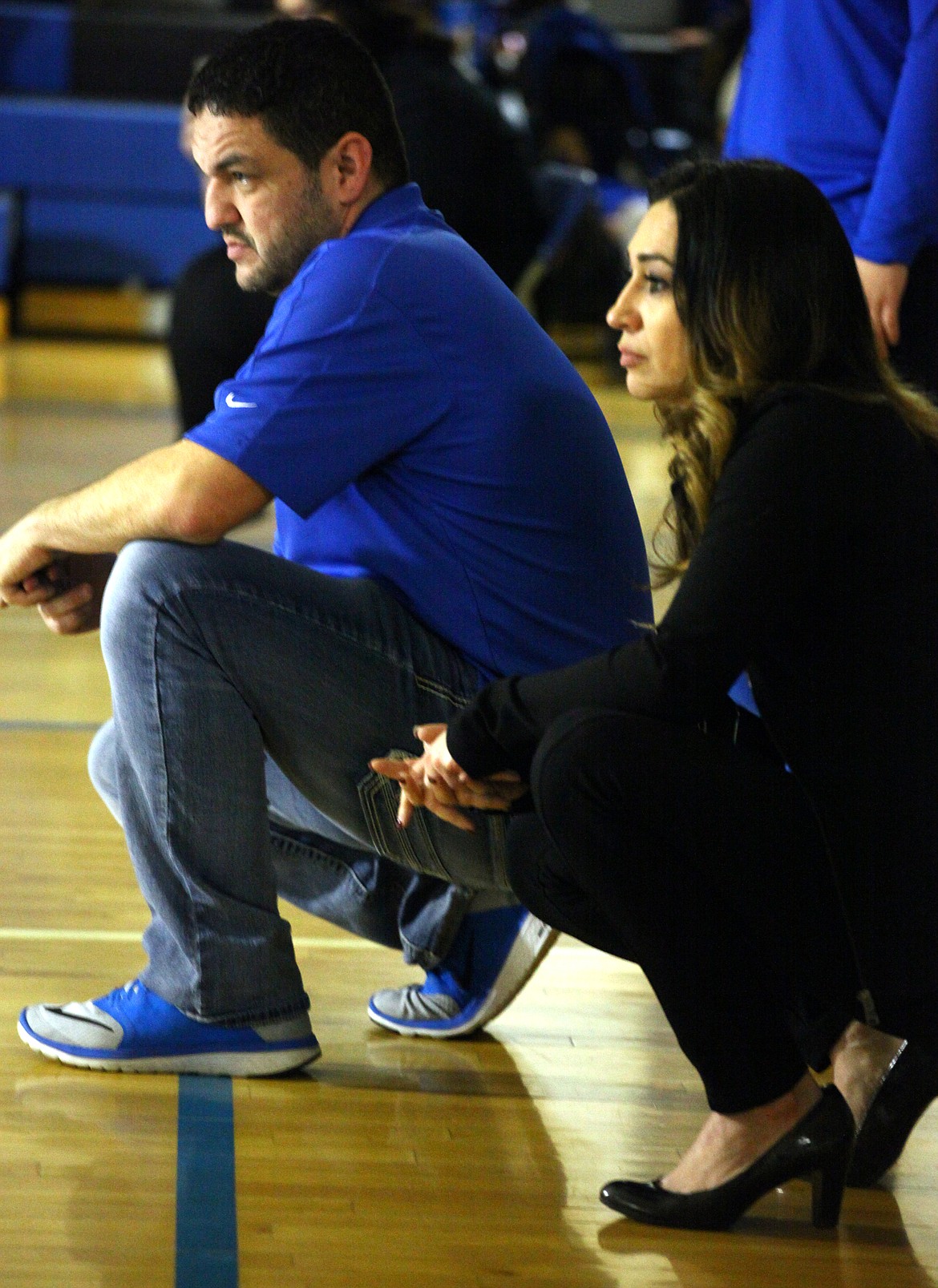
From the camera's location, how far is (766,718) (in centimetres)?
145

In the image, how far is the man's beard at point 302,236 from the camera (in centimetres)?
182

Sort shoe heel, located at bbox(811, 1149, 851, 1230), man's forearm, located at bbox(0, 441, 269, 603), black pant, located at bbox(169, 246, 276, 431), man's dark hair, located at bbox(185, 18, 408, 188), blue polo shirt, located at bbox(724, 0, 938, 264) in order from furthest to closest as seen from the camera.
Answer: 1. black pant, located at bbox(169, 246, 276, 431)
2. blue polo shirt, located at bbox(724, 0, 938, 264)
3. man's dark hair, located at bbox(185, 18, 408, 188)
4. man's forearm, located at bbox(0, 441, 269, 603)
5. shoe heel, located at bbox(811, 1149, 851, 1230)

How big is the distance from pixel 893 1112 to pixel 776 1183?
0.50ft

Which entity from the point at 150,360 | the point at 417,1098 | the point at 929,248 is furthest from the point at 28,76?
the point at 417,1098

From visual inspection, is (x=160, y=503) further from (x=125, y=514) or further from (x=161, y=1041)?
(x=161, y=1041)

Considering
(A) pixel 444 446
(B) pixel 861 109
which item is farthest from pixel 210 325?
(A) pixel 444 446

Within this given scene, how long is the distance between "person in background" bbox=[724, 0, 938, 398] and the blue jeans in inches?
31.6

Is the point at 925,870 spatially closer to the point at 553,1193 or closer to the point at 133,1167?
the point at 553,1193

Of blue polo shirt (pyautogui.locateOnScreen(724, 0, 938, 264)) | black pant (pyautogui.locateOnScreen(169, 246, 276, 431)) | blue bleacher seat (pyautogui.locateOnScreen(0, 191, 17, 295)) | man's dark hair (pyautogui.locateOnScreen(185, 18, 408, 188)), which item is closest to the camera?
man's dark hair (pyautogui.locateOnScreen(185, 18, 408, 188))

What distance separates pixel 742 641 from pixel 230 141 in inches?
30.4

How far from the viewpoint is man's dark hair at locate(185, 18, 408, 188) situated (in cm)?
181

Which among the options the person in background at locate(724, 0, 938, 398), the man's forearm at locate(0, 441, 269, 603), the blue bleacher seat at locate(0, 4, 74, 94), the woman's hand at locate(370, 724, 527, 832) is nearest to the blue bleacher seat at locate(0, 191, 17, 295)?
the blue bleacher seat at locate(0, 4, 74, 94)

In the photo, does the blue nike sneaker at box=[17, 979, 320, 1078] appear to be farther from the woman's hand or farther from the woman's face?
the woman's face

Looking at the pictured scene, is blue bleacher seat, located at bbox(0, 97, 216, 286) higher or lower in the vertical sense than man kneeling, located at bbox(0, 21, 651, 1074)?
lower
